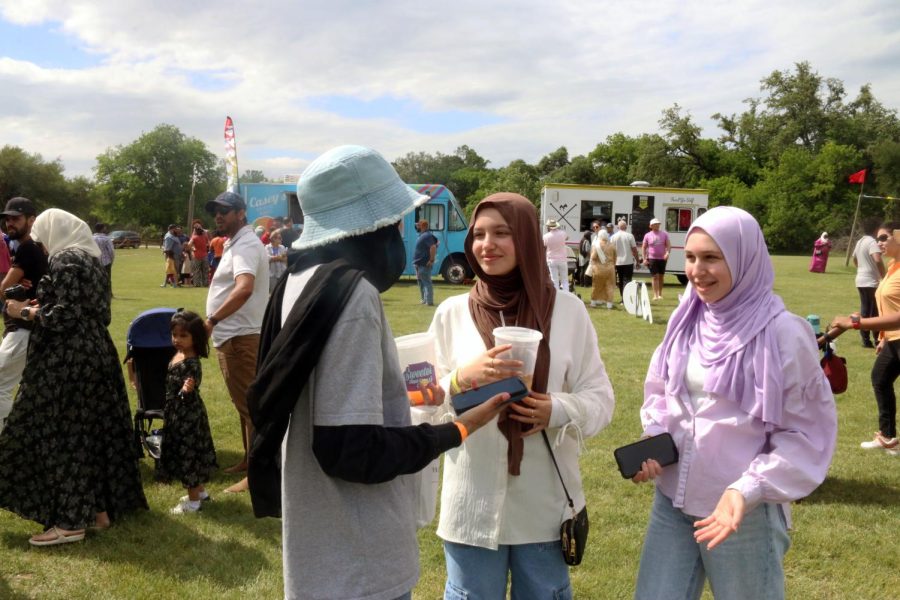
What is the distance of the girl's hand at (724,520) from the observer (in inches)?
75.1

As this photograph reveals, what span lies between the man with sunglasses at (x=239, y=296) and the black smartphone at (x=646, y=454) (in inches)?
125

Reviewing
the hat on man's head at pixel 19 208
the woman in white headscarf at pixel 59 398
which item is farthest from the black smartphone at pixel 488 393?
the hat on man's head at pixel 19 208

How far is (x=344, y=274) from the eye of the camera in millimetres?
1533

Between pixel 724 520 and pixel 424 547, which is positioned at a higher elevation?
pixel 724 520

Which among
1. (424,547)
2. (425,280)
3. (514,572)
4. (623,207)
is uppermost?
(623,207)

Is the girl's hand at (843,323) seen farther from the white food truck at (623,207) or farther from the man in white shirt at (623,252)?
the white food truck at (623,207)

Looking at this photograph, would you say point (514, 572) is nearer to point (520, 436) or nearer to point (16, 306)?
point (520, 436)

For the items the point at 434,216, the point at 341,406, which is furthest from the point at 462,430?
the point at 434,216

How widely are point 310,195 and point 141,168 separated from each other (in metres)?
89.9

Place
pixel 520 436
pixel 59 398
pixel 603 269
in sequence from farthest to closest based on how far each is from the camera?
1. pixel 603 269
2. pixel 59 398
3. pixel 520 436

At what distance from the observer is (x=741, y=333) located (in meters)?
2.20

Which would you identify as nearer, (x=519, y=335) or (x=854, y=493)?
(x=519, y=335)

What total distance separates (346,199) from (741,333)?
1370 millimetres

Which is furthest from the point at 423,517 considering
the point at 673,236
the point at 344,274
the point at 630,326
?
the point at 673,236
